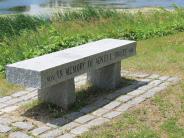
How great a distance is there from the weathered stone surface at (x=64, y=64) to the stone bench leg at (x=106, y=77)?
0.76 ft

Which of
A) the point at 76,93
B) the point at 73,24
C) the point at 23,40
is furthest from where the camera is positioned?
the point at 73,24

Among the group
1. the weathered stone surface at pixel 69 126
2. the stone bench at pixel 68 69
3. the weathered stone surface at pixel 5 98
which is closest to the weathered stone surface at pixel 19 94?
the weathered stone surface at pixel 5 98

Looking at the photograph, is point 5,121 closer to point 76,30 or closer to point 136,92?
point 136,92

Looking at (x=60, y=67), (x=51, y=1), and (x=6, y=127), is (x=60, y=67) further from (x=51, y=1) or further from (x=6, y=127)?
(x=51, y=1)

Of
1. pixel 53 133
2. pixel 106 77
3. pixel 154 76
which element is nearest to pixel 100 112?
pixel 53 133

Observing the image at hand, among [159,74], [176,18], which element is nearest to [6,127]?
[159,74]

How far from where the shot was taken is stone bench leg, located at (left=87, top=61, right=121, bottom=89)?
7371 mm

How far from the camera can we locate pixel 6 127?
5816mm

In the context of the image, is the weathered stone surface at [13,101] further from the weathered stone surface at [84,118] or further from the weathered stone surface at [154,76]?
the weathered stone surface at [154,76]

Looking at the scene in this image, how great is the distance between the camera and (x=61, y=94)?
6.41 meters

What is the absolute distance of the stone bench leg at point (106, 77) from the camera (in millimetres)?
7371

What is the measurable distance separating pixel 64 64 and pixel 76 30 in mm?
6844

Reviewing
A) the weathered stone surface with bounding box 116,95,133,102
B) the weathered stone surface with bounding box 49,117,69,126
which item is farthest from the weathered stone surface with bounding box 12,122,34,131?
Result: the weathered stone surface with bounding box 116,95,133,102

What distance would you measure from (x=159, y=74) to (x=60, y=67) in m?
2.62
